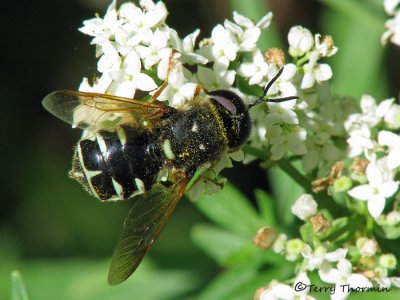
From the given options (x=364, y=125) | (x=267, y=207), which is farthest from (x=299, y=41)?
(x=267, y=207)

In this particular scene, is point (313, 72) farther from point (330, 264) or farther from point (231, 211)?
point (231, 211)

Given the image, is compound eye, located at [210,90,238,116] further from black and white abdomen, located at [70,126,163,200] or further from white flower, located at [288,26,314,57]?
white flower, located at [288,26,314,57]

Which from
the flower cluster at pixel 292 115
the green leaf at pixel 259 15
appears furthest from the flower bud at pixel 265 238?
the green leaf at pixel 259 15

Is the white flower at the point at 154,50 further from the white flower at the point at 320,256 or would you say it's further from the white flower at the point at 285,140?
the white flower at the point at 320,256

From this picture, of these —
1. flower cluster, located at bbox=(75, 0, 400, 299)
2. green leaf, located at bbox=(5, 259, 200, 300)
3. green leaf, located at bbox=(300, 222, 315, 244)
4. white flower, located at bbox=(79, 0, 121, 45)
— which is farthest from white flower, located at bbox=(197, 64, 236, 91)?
green leaf, located at bbox=(5, 259, 200, 300)

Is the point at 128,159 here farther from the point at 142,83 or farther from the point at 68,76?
the point at 68,76

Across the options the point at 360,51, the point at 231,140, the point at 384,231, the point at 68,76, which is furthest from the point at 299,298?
the point at 68,76
